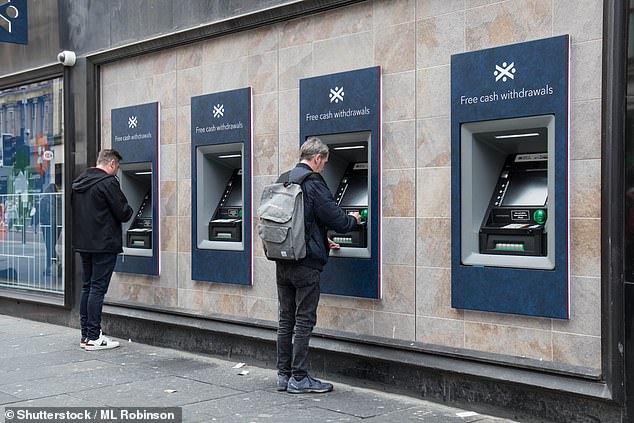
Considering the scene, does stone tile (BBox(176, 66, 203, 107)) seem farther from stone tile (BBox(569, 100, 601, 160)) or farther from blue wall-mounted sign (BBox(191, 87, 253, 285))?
stone tile (BBox(569, 100, 601, 160))

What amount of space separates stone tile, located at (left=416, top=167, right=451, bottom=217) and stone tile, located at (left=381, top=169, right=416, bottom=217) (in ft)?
0.19

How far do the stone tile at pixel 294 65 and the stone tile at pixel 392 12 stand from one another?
2.62 ft

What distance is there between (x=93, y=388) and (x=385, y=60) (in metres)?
3.50

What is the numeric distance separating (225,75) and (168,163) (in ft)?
4.22

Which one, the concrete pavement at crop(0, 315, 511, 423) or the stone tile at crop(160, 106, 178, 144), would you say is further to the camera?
the stone tile at crop(160, 106, 178, 144)

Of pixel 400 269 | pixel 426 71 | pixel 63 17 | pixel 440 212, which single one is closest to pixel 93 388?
pixel 400 269

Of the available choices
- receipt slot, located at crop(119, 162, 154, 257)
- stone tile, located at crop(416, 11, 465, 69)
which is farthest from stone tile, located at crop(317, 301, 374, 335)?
receipt slot, located at crop(119, 162, 154, 257)

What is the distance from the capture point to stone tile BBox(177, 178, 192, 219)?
8766mm

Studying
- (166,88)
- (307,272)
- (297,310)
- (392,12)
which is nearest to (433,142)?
(392,12)

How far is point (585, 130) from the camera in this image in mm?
5410

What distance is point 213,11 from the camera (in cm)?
838

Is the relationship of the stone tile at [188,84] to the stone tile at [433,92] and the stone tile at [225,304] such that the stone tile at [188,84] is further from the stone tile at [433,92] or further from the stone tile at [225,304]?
the stone tile at [433,92]

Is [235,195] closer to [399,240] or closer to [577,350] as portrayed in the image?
[399,240]

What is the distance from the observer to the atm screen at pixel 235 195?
8.48 meters
